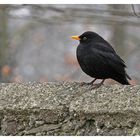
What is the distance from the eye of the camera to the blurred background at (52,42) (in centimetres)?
1277

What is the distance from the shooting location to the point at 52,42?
20.4 m

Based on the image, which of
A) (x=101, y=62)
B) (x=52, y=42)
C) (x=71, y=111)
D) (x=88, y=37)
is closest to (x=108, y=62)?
(x=101, y=62)

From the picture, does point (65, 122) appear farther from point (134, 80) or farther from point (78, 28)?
point (78, 28)

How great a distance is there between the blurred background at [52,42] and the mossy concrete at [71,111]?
18.9ft

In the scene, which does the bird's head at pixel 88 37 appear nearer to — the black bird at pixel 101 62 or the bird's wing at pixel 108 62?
the black bird at pixel 101 62

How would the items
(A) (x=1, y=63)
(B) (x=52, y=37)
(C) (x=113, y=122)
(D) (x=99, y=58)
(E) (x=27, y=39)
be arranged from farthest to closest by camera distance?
(B) (x=52, y=37), (E) (x=27, y=39), (A) (x=1, y=63), (D) (x=99, y=58), (C) (x=113, y=122)

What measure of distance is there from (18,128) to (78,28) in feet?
49.7

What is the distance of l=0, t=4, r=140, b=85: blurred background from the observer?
503 inches

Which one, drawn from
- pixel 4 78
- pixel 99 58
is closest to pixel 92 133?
pixel 99 58

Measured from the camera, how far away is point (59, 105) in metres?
5.08

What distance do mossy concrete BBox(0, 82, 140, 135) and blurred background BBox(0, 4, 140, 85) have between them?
5.77 metres

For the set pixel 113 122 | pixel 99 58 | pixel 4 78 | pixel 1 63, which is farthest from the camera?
pixel 1 63

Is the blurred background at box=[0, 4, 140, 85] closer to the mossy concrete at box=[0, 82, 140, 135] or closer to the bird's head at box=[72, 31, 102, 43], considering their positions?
the bird's head at box=[72, 31, 102, 43]

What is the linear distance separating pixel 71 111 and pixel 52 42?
1545cm
